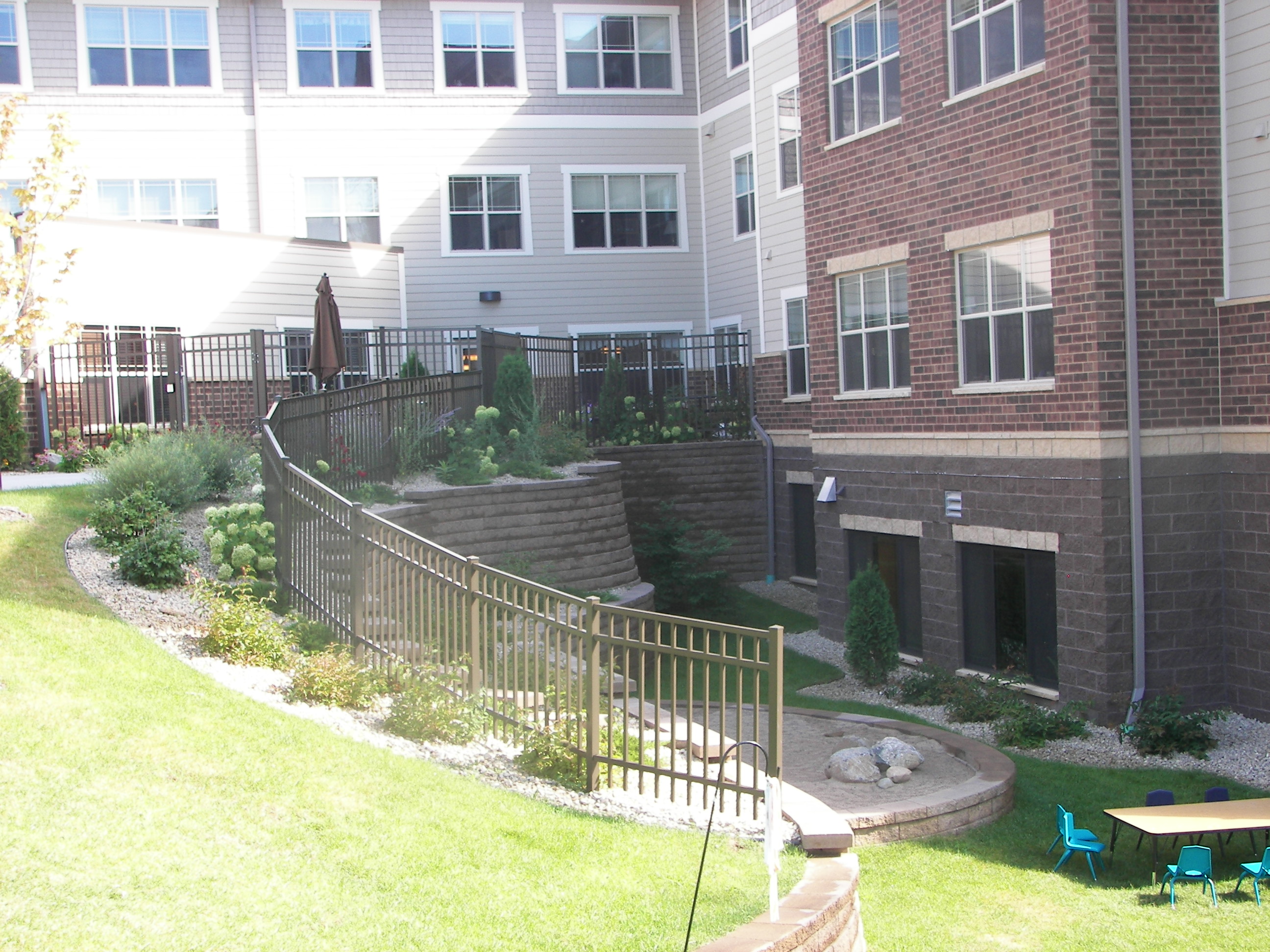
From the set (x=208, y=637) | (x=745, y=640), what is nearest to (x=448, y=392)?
(x=745, y=640)

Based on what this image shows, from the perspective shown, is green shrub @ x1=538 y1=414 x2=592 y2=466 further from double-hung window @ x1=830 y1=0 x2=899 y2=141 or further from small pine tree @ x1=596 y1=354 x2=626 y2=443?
double-hung window @ x1=830 y1=0 x2=899 y2=141

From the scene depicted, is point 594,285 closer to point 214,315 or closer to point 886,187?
point 214,315

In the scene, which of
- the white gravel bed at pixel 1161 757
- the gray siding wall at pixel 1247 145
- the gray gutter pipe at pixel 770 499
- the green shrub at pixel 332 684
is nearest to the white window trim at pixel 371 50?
the gray gutter pipe at pixel 770 499

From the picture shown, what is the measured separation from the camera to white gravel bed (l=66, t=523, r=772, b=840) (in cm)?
718

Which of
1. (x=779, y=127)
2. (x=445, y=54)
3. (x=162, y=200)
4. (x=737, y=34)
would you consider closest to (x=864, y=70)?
(x=779, y=127)

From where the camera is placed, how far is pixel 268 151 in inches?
918

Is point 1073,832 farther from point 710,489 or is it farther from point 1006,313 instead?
point 710,489

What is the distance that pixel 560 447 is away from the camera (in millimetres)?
17344

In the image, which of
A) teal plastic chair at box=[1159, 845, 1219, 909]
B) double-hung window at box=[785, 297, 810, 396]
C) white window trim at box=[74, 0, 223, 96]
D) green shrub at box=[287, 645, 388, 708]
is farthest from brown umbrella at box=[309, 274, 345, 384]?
teal plastic chair at box=[1159, 845, 1219, 909]

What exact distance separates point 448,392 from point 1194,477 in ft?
32.4

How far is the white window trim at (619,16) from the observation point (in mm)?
24688

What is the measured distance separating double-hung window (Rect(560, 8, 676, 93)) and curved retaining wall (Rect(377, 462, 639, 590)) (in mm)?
11569

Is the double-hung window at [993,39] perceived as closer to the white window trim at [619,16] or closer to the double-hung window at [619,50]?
the white window trim at [619,16]

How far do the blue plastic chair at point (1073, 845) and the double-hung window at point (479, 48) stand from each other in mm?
20635
